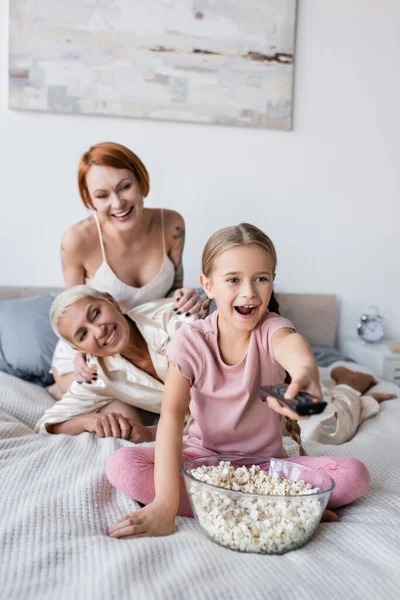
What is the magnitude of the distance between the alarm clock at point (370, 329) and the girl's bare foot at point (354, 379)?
0.67 metres

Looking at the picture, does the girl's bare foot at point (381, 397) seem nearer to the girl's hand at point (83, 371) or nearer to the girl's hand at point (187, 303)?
the girl's hand at point (187, 303)

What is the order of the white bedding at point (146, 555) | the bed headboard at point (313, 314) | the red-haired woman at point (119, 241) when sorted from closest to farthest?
the white bedding at point (146, 555)
the red-haired woman at point (119, 241)
the bed headboard at point (313, 314)

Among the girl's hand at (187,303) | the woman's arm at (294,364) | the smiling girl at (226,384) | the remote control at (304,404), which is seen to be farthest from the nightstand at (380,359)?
the remote control at (304,404)

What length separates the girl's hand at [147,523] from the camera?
3.44ft

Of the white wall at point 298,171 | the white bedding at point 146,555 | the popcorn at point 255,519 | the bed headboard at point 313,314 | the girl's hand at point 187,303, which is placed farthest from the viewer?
the bed headboard at point 313,314

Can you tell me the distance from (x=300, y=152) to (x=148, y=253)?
1158 mm

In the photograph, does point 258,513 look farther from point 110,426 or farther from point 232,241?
point 110,426

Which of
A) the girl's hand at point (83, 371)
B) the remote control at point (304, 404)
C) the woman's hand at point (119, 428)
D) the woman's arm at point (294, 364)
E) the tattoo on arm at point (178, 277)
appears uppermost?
the tattoo on arm at point (178, 277)

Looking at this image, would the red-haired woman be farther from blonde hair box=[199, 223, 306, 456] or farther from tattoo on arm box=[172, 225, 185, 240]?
blonde hair box=[199, 223, 306, 456]

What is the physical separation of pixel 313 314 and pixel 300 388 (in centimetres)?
204

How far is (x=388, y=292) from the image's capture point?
3.14 meters

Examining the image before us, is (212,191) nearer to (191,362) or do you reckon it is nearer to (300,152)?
(300,152)

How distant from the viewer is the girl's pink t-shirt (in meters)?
1.23

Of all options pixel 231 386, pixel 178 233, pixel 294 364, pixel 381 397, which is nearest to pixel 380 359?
pixel 381 397
